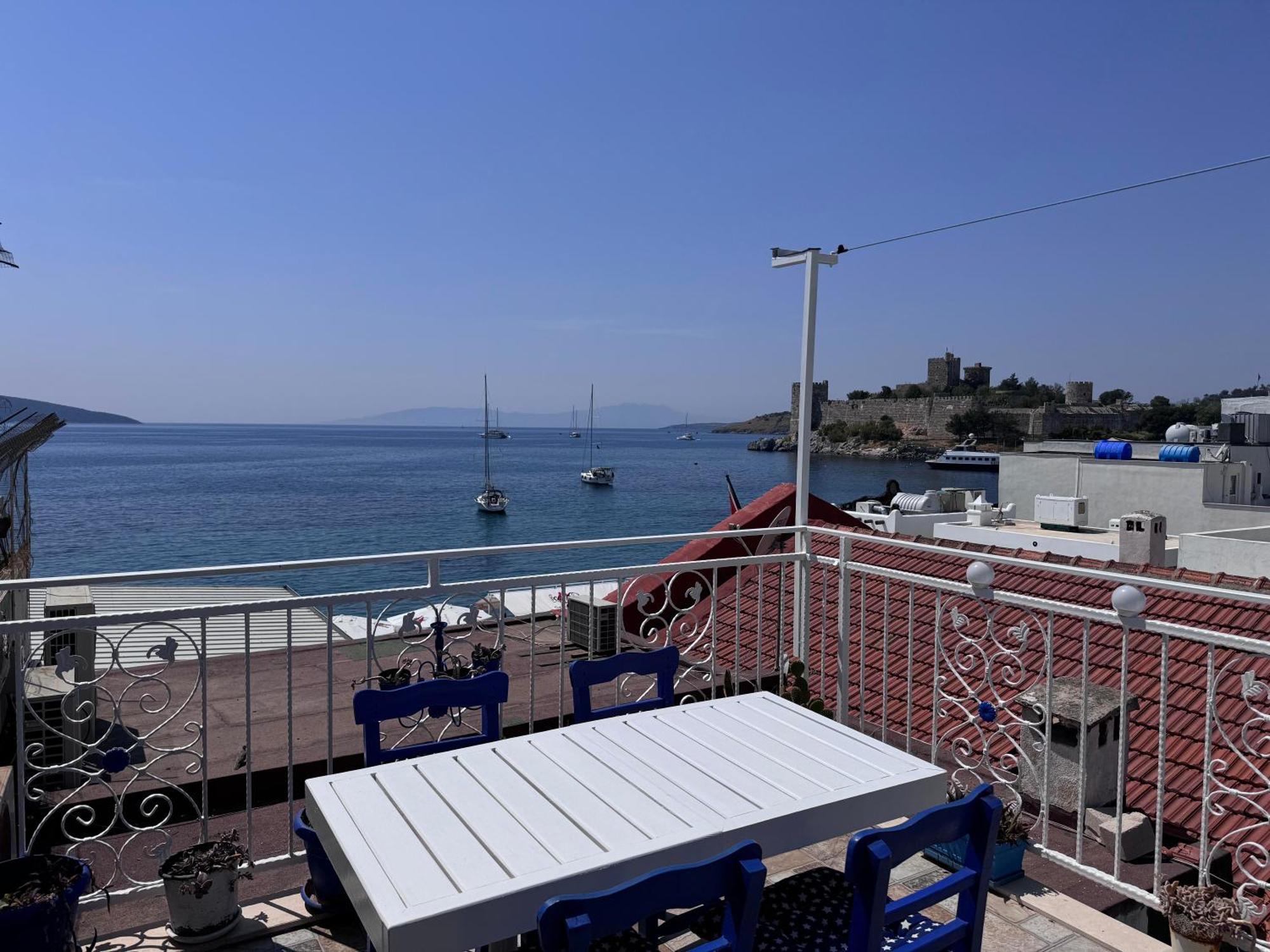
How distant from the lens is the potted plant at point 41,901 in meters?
1.89

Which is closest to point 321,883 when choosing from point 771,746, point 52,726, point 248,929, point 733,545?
point 248,929

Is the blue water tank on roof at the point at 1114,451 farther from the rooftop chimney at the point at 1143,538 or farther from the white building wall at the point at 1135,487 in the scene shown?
the rooftop chimney at the point at 1143,538

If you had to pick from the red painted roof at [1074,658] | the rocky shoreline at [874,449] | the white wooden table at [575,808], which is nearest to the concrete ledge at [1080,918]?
the red painted roof at [1074,658]

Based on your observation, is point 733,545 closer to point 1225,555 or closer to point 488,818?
point 488,818

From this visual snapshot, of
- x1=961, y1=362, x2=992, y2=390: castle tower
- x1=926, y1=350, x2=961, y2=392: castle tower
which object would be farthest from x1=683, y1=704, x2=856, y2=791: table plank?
x1=961, y1=362, x2=992, y2=390: castle tower

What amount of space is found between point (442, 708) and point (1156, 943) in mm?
2408

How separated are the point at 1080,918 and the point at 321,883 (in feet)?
8.39

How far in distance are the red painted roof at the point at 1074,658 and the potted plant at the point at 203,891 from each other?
2.56 metres

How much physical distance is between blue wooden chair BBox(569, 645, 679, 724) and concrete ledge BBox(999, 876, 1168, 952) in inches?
55.1

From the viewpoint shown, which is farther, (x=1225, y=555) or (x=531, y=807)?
(x=1225, y=555)

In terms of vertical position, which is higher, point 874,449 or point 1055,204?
point 1055,204

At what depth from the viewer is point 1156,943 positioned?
2.67m

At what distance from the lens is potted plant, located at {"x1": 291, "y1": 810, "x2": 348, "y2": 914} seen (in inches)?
108

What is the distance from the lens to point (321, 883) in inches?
109
